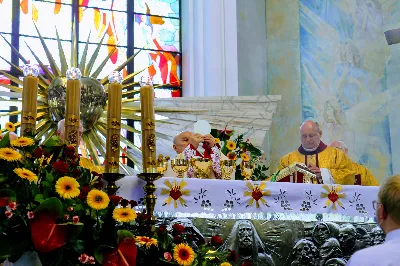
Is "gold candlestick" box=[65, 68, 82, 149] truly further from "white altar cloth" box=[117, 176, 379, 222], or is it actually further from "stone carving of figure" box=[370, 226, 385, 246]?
"stone carving of figure" box=[370, 226, 385, 246]

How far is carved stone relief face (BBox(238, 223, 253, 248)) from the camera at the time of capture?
13.5 ft

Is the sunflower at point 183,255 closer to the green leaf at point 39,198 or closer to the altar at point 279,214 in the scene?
the green leaf at point 39,198

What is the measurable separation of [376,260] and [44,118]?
3265 mm

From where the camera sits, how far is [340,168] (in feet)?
18.8

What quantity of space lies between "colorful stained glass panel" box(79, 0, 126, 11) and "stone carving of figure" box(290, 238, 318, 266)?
5773mm

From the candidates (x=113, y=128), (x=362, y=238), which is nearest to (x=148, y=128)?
(x=113, y=128)

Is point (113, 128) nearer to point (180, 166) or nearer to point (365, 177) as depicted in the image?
point (180, 166)

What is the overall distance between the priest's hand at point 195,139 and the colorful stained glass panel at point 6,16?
441cm

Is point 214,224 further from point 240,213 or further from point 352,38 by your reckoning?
point 352,38

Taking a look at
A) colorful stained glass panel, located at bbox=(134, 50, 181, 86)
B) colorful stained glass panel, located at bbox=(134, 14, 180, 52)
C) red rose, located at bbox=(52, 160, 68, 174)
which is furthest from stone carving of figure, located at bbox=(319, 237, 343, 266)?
colorful stained glass panel, located at bbox=(134, 14, 180, 52)

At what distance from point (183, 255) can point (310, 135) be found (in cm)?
343

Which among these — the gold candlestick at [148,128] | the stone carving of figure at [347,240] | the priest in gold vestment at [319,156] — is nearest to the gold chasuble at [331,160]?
the priest in gold vestment at [319,156]

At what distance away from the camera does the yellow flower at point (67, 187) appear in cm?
245

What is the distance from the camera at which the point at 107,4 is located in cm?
931
